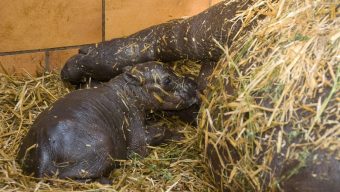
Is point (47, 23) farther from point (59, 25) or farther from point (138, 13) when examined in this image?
point (138, 13)

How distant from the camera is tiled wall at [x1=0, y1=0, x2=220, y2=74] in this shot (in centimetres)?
464

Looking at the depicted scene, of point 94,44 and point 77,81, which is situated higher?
point 94,44

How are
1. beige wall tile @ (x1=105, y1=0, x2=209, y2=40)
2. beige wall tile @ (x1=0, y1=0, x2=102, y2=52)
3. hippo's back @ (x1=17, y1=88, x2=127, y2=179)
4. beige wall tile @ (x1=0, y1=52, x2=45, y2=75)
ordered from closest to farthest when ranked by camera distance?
hippo's back @ (x1=17, y1=88, x2=127, y2=179) < beige wall tile @ (x1=0, y1=0, x2=102, y2=52) < beige wall tile @ (x1=0, y1=52, x2=45, y2=75) < beige wall tile @ (x1=105, y1=0, x2=209, y2=40)

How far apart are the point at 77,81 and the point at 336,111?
2.78 meters

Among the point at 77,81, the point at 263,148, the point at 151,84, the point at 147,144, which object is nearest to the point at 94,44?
the point at 77,81

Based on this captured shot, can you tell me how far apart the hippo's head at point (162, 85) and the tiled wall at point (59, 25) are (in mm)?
908

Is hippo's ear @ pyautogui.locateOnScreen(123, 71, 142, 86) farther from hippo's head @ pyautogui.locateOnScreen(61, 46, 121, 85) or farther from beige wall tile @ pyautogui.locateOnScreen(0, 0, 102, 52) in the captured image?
beige wall tile @ pyautogui.locateOnScreen(0, 0, 102, 52)

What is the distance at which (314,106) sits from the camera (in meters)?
2.64

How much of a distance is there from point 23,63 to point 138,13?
3.95 ft

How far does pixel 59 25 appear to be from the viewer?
4.86 m

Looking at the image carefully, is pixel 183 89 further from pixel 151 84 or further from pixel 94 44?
pixel 94 44

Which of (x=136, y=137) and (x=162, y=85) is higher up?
(x=162, y=85)

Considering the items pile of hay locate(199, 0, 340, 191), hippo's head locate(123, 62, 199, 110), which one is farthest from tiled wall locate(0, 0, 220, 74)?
pile of hay locate(199, 0, 340, 191)

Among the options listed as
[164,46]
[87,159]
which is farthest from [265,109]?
[164,46]
